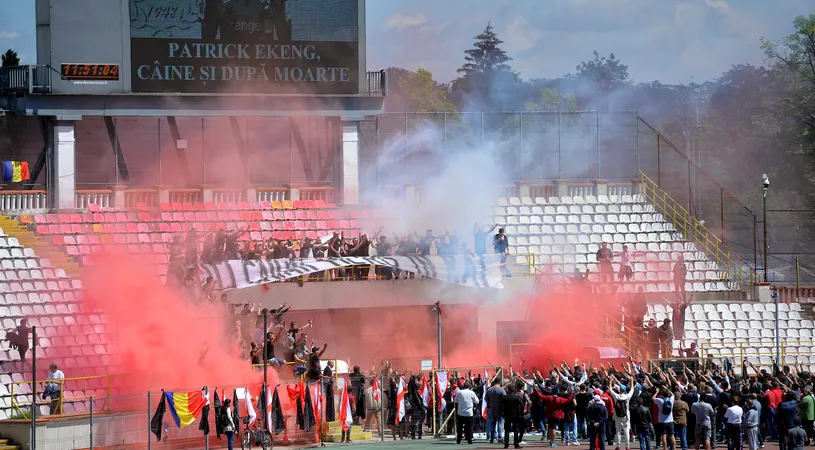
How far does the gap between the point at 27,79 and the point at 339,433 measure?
18.3m

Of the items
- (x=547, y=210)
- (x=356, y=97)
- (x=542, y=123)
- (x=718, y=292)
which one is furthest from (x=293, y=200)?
(x=542, y=123)

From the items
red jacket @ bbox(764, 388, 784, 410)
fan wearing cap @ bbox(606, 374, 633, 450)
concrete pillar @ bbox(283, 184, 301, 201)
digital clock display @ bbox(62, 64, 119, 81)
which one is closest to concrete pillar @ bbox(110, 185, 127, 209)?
digital clock display @ bbox(62, 64, 119, 81)

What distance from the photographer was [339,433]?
1167 inches

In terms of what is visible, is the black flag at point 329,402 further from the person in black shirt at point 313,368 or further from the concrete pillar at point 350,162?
the concrete pillar at point 350,162

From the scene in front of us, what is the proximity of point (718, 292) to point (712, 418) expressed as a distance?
1613 cm

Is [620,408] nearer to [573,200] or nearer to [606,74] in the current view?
[573,200]

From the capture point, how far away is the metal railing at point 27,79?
136 ft

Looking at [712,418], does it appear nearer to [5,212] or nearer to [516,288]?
[516,288]

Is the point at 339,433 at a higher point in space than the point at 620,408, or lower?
lower

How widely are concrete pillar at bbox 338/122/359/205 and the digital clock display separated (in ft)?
25.4

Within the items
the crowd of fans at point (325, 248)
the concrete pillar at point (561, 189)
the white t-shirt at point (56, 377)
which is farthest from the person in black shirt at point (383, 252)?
the white t-shirt at point (56, 377)

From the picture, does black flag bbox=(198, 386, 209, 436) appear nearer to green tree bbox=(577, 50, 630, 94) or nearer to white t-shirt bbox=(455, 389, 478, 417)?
white t-shirt bbox=(455, 389, 478, 417)

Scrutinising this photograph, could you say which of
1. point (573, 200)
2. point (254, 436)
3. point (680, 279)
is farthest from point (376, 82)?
point (254, 436)

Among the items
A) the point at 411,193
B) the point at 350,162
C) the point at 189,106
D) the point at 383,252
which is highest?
the point at 189,106
